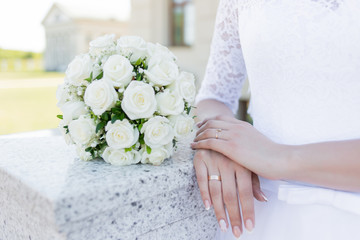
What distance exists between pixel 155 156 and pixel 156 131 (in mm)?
68

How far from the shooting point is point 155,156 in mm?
910

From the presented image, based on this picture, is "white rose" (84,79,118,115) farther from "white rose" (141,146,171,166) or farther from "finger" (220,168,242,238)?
"finger" (220,168,242,238)

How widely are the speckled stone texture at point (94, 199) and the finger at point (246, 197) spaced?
0.42 feet

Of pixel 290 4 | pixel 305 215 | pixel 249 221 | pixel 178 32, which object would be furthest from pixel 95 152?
pixel 178 32

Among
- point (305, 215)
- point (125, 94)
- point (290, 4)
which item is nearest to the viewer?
point (125, 94)

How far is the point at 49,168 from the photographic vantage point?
2.96ft

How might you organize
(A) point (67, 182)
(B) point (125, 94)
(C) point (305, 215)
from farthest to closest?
(C) point (305, 215), (B) point (125, 94), (A) point (67, 182)

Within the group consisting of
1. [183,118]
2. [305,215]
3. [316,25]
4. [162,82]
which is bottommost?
[305,215]

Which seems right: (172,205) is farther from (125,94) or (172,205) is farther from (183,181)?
(125,94)

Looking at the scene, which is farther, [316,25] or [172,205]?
[316,25]

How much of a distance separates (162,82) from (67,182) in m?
0.35

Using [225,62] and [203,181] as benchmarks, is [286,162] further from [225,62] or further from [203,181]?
[225,62]

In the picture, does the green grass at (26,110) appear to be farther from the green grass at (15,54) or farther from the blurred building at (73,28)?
the green grass at (15,54)

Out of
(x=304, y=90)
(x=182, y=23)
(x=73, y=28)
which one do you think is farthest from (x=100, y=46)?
(x=73, y=28)
